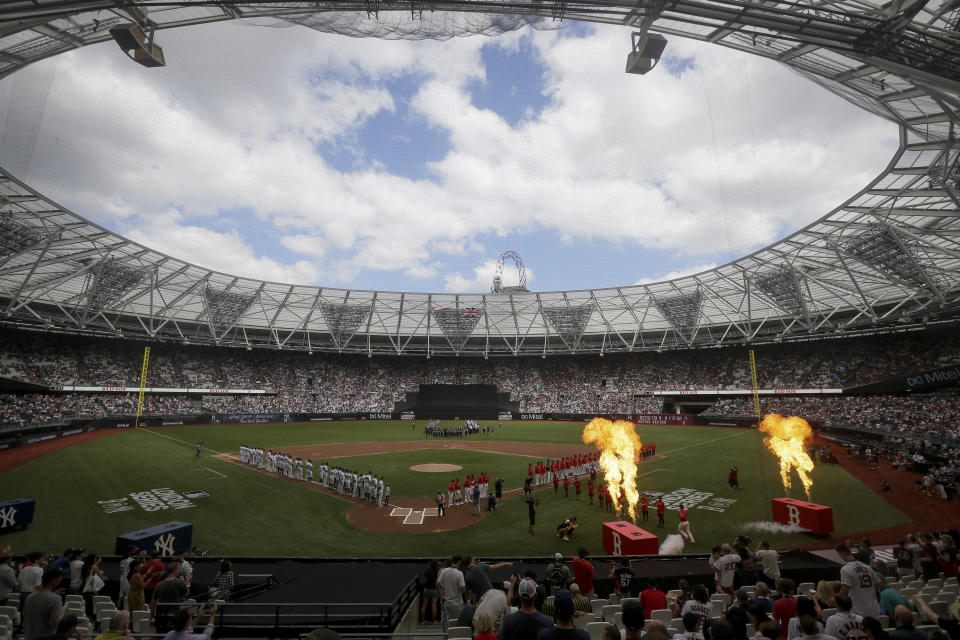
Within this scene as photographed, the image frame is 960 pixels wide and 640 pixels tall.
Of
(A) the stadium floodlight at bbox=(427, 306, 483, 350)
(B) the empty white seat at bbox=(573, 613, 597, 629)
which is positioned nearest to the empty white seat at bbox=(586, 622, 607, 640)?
(B) the empty white seat at bbox=(573, 613, 597, 629)

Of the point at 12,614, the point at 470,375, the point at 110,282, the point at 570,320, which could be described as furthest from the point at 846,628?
the point at 470,375

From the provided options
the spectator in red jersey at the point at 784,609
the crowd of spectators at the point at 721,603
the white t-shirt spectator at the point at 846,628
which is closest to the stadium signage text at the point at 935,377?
the crowd of spectators at the point at 721,603

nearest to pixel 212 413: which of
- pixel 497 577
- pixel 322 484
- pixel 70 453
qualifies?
pixel 70 453

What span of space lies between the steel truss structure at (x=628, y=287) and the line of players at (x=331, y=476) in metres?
18.7

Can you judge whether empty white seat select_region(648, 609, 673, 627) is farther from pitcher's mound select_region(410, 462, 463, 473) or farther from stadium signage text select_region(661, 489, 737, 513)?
pitcher's mound select_region(410, 462, 463, 473)

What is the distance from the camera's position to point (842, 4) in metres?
12.5

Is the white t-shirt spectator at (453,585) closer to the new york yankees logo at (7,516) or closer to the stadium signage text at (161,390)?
the new york yankees logo at (7,516)

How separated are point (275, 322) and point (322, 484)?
138 feet

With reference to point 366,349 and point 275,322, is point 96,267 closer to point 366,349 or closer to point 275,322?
point 275,322

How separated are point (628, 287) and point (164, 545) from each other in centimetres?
5255

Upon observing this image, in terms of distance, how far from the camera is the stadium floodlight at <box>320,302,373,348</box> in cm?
6147

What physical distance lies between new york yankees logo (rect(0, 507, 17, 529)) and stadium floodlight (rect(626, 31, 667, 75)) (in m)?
24.4

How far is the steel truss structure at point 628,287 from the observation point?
10.4 metres

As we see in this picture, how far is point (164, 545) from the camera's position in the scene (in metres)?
13.7
